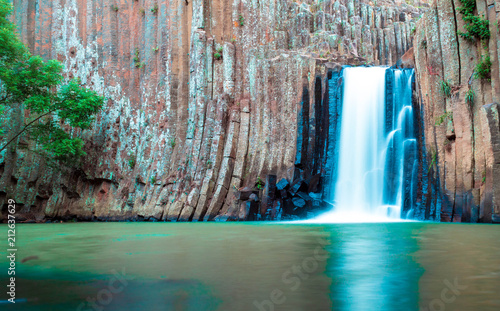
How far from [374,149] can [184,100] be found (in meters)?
11.5

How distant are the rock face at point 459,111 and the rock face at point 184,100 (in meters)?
1.02

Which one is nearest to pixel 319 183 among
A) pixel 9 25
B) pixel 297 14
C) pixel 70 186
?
pixel 297 14

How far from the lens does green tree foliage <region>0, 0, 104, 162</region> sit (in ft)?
66.7

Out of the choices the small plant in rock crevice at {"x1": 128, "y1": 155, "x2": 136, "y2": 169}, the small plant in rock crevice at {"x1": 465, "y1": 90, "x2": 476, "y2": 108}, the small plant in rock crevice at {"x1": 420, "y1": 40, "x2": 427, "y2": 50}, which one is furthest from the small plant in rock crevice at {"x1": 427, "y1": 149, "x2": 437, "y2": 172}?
the small plant in rock crevice at {"x1": 128, "y1": 155, "x2": 136, "y2": 169}

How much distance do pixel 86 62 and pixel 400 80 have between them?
64.1 feet

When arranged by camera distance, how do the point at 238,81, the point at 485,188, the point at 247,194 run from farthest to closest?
the point at 238,81, the point at 247,194, the point at 485,188

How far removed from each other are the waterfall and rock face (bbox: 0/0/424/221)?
132 centimetres

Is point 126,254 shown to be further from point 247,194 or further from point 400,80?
point 400,80

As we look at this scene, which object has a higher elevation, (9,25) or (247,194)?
(9,25)

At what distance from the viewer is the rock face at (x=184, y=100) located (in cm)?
2156

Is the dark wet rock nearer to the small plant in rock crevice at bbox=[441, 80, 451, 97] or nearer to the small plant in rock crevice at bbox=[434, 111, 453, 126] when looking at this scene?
the small plant in rock crevice at bbox=[434, 111, 453, 126]

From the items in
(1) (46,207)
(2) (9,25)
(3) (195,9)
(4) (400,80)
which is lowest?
(1) (46,207)

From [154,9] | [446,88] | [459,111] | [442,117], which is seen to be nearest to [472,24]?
[446,88]

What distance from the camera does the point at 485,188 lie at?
46.3 feet
